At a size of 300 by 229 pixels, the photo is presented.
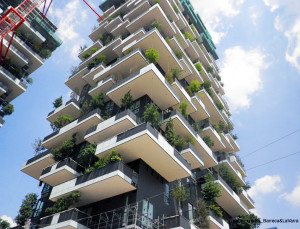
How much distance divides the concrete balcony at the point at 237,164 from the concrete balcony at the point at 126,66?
2212cm

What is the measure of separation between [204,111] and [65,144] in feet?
64.4

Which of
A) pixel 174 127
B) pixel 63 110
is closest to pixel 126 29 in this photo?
pixel 63 110

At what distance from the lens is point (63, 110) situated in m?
35.5

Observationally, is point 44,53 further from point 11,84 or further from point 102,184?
point 102,184

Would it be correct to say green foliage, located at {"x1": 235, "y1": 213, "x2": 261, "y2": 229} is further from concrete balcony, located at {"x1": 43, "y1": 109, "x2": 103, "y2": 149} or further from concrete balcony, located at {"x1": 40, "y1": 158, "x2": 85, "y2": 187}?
concrete balcony, located at {"x1": 43, "y1": 109, "x2": 103, "y2": 149}

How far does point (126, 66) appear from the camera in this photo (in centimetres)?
3209

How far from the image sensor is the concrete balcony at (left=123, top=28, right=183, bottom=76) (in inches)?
1258

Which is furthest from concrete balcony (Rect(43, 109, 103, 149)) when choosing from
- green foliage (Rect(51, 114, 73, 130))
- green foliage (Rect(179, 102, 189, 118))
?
green foliage (Rect(179, 102, 189, 118))

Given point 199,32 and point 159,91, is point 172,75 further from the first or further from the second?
point 199,32

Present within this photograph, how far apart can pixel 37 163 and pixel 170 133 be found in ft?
56.4

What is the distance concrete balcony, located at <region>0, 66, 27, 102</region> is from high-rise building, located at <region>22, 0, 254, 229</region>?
688 centimetres

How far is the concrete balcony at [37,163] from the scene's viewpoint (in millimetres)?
30223

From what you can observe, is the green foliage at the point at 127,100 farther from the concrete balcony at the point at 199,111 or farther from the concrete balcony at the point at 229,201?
the concrete balcony at the point at 229,201

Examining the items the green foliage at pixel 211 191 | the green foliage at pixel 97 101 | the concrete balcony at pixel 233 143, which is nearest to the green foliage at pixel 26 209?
the green foliage at pixel 97 101
